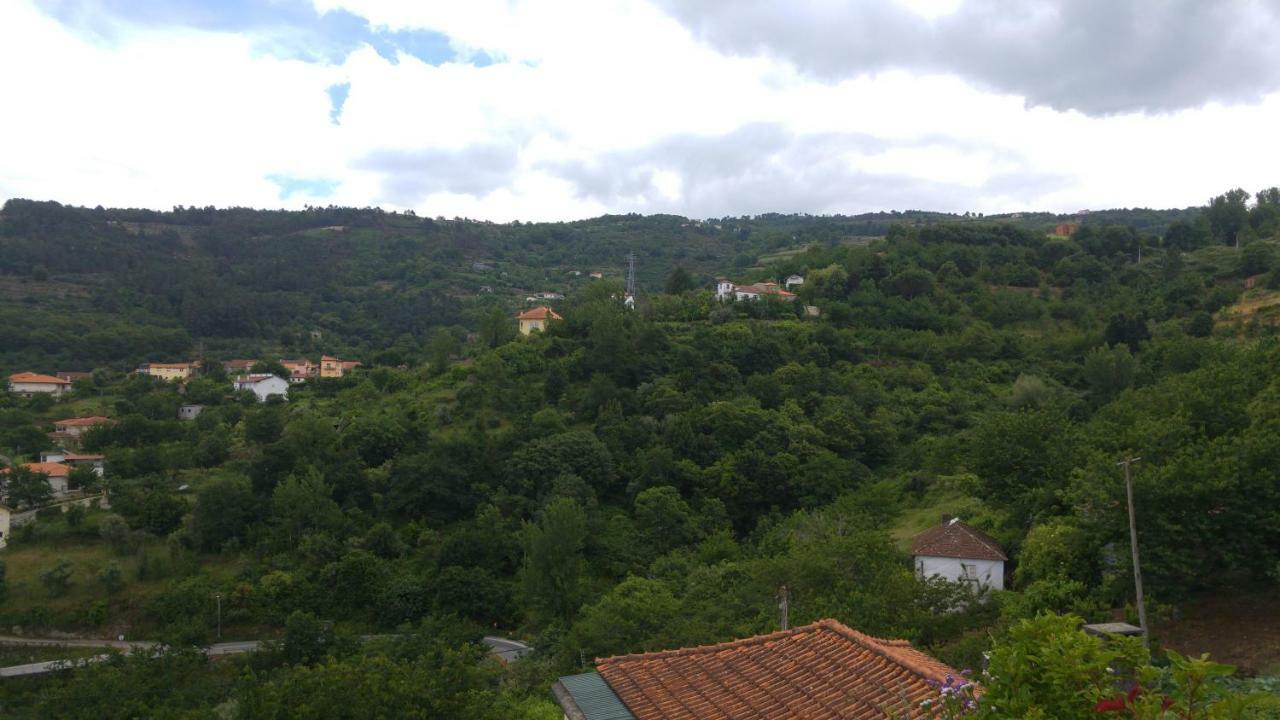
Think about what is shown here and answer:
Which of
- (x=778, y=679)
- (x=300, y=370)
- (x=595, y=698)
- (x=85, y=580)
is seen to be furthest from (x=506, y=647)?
(x=300, y=370)

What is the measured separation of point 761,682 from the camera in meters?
6.76

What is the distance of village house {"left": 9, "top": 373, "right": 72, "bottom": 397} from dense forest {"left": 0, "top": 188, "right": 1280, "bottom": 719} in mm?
2402

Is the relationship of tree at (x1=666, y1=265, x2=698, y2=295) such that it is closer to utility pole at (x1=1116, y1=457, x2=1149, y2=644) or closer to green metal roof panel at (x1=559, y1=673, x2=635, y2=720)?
utility pole at (x1=1116, y1=457, x2=1149, y2=644)

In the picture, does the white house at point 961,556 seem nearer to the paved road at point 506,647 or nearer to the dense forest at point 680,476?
the dense forest at point 680,476

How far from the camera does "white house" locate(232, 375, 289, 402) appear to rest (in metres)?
52.5

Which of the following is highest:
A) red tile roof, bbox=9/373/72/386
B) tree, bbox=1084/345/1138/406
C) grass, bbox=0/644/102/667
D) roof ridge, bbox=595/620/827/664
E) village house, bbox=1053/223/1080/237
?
village house, bbox=1053/223/1080/237

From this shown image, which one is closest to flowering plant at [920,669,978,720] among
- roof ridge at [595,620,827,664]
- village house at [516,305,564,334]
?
roof ridge at [595,620,827,664]

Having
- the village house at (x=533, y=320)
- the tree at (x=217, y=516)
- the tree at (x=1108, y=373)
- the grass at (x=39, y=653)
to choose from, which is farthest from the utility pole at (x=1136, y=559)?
the village house at (x=533, y=320)

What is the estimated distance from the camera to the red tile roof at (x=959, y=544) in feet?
57.6

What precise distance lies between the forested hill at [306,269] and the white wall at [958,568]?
112 ft

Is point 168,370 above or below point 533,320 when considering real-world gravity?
below

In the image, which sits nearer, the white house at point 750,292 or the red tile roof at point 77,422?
the red tile roof at point 77,422

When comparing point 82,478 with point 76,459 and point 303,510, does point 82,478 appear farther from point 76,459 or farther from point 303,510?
point 303,510

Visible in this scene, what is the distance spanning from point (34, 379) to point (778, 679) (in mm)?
56969
